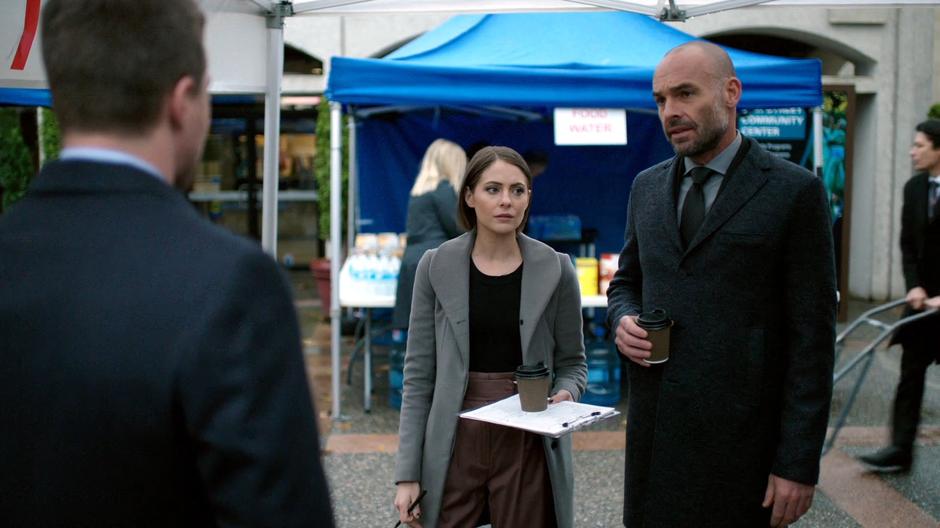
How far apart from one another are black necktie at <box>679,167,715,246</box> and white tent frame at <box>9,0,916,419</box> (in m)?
1.45

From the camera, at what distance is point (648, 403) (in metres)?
2.63

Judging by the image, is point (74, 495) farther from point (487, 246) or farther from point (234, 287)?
point (487, 246)

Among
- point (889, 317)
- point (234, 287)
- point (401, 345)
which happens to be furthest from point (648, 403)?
point (889, 317)

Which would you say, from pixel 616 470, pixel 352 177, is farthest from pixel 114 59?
pixel 352 177

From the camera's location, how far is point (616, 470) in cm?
568

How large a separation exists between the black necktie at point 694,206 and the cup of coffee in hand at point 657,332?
0.23 meters

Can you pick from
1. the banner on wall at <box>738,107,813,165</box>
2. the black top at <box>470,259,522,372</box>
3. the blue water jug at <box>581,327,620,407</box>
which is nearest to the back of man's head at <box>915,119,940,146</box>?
the blue water jug at <box>581,327,620,407</box>

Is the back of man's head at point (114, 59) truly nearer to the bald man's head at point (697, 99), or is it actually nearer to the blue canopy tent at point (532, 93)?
the bald man's head at point (697, 99)

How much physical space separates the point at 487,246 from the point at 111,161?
2013mm

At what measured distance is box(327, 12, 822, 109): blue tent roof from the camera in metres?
6.11

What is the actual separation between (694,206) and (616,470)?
3.43m

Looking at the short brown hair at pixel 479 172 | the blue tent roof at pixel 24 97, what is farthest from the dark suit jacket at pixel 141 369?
the blue tent roof at pixel 24 97

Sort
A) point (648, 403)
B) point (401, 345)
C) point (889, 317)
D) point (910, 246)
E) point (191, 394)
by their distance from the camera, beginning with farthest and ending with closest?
point (889, 317) < point (401, 345) < point (910, 246) < point (648, 403) < point (191, 394)

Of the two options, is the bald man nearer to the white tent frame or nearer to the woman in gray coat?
the woman in gray coat
